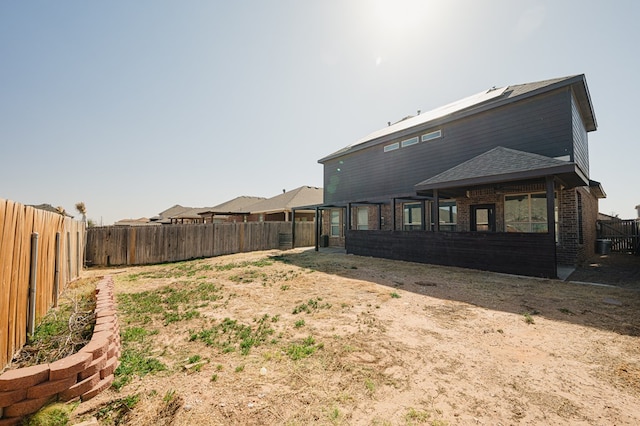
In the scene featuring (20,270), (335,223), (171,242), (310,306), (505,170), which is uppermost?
(505,170)

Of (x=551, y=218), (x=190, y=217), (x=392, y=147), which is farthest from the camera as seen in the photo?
(x=190, y=217)

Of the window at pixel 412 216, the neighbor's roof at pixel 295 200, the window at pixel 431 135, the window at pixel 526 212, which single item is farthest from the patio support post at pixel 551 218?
the neighbor's roof at pixel 295 200

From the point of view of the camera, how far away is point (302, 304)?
545 cm

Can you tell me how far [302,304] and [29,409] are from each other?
3.92m

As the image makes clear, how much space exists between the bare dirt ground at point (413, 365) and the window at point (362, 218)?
34.9 feet

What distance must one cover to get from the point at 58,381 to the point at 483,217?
13.6 m

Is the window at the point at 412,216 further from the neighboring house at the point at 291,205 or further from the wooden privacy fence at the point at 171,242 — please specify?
the neighboring house at the point at 291,205

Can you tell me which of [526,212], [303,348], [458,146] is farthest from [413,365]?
[458,146]

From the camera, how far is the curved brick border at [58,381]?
2.01m

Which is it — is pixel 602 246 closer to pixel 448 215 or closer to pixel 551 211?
pixel 448 215

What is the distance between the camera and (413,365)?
3.01 metres

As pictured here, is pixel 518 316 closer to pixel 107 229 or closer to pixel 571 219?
pixel 571 219

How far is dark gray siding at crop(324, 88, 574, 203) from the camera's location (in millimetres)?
9609

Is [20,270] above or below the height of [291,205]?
below
